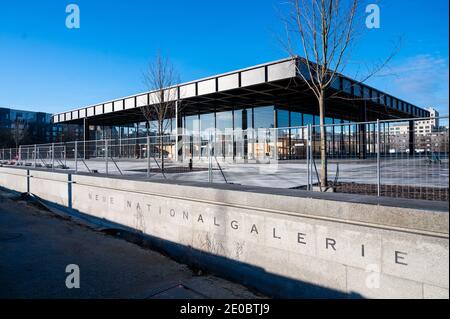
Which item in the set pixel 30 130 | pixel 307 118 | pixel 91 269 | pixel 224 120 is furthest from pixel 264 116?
pixel 30 130

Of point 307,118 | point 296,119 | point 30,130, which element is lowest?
point 296,119

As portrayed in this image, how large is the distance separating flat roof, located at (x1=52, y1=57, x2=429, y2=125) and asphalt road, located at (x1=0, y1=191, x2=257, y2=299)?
12608 millimetres

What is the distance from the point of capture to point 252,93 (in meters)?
25.6

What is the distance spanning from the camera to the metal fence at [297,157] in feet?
19.8

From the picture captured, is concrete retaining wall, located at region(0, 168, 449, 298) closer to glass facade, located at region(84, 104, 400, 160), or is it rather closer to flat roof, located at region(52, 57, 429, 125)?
glass facade, located at region(84, 104, 400, 160)

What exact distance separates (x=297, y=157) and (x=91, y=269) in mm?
6648

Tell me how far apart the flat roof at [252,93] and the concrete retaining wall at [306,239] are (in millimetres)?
11743

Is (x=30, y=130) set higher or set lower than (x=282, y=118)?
higher
